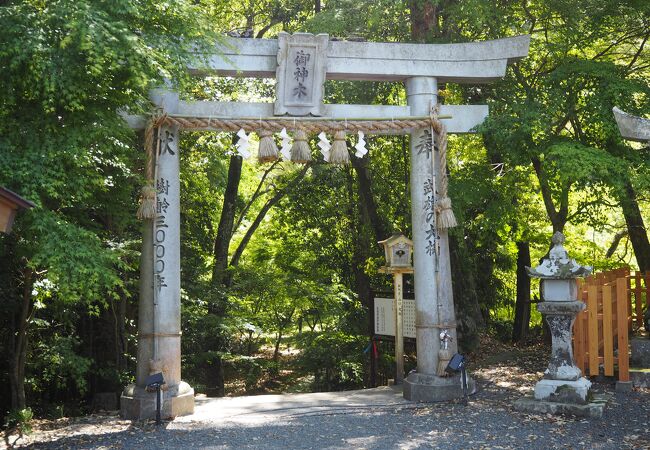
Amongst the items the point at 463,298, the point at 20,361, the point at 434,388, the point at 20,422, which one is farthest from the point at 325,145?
the point at 463,298

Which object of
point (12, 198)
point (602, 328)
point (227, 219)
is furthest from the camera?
point (227, 219)

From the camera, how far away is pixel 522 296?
542 inches

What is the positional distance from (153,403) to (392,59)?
5087 mm

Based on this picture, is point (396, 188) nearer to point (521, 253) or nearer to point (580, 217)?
point (521, 253)

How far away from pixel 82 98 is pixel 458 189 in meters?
5.76

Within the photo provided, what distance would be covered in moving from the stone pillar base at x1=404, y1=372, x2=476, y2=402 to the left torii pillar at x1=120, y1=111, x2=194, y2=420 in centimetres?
274

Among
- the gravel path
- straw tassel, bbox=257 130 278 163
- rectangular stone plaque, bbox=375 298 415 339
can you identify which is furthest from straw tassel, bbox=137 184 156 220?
rectangular stone plaque, bbox=375 298 415 339

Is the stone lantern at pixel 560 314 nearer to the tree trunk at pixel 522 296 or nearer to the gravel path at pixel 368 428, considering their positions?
the gravel path at pixel 368 428

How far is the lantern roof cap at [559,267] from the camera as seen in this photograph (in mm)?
7551

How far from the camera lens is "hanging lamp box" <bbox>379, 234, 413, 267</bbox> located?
968cm

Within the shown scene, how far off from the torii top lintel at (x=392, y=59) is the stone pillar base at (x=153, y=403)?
3.83 meters

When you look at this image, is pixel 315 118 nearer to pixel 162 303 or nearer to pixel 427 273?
pixel 427 273

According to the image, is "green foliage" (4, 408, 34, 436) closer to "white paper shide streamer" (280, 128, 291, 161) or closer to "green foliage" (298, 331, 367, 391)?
"white paper shide streamer" (280, 128, 291, 161)

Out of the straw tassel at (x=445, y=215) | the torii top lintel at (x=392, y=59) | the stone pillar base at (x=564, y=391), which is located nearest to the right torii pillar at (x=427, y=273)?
the straw tassel at (x=445, y=215)
